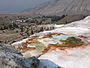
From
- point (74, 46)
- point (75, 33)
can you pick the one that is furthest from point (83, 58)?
point (75, 33)

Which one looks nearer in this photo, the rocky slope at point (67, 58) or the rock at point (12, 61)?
the rock at point (12, 61)

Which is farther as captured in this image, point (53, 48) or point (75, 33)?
point (75, 33)

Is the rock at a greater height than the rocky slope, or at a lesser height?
greater

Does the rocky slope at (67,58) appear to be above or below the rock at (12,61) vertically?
below

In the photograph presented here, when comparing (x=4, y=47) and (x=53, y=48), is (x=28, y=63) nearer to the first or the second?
(x=4, y=47)

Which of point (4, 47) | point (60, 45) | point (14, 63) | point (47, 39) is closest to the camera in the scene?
point (14, 63)

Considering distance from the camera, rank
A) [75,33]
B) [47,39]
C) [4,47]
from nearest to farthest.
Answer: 1. [4,47]
2. [47,39]
3. [75,33]

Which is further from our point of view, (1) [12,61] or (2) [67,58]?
(2) [67,58]

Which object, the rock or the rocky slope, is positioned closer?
the rock

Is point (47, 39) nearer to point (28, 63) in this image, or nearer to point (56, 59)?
point (56, 59)

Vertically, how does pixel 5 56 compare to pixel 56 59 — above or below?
above

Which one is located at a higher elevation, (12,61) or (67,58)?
(12,61)
